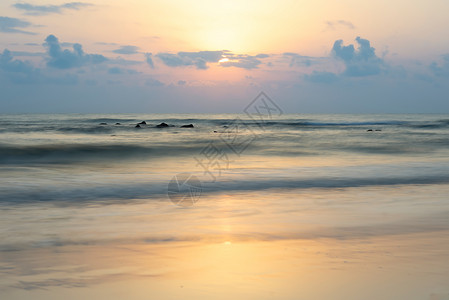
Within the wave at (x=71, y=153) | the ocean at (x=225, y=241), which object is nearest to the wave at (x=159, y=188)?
the ocean at (x=225, y=241)

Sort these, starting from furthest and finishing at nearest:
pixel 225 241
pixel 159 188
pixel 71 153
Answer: pixel 71 153 → pixel 159 188 → pixel 225 241

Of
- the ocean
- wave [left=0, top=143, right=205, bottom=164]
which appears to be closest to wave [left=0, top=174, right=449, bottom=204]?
the ocean

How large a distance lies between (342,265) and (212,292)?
1297mm

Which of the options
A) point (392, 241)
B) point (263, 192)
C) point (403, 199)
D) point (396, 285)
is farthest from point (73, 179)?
point (396, 285)

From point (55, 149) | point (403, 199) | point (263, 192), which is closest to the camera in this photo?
point (403, 199)

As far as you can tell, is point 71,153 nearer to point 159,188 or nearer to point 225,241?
point 159,188

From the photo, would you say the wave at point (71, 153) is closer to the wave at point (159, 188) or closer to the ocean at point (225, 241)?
the wave at point (159, 188)

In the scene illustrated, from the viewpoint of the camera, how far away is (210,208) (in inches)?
291

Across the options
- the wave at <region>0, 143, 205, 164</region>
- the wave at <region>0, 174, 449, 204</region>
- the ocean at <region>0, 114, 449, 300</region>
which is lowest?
the wave at <region>0, 143, 205, 164</region>

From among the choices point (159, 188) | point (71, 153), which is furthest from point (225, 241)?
point (71, 153)

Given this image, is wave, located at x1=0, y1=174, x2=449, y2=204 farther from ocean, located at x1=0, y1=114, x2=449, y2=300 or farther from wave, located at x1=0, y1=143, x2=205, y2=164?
wave, located at x1=0, y1=143, x2=205, y2=164

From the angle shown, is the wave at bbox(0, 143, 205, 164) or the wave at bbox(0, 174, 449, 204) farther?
the wave at bbox(0, 143, 205, 164)

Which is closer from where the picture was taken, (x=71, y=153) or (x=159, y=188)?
(x=159, y=188)

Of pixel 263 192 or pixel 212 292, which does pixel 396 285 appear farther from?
pixel 263 192
